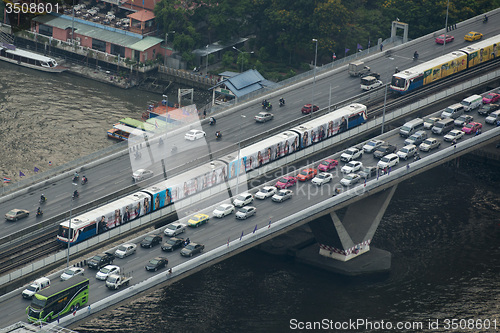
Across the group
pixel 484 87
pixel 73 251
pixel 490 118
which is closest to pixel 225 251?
pixel 73 251

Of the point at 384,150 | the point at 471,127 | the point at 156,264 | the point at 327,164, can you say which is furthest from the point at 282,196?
the point at 471,127

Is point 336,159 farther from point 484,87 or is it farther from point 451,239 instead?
point 484,87

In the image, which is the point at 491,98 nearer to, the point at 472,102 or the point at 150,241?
the point at 472,102

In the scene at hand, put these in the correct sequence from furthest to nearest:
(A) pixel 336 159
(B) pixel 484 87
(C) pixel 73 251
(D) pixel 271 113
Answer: (B) pixel 484 87 → (D) pixel 271 113 → (A) pixel 336 159 → (C) pixel 73 251

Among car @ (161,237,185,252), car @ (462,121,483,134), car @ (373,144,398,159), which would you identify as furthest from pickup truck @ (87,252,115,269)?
car @ (462,121,483,134)

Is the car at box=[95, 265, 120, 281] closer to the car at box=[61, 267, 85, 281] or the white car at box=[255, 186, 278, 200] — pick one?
the car at box=[61, 267, 85, 281]

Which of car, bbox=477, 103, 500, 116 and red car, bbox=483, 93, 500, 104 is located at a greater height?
red car, bbox=483, 93, 500, 104
